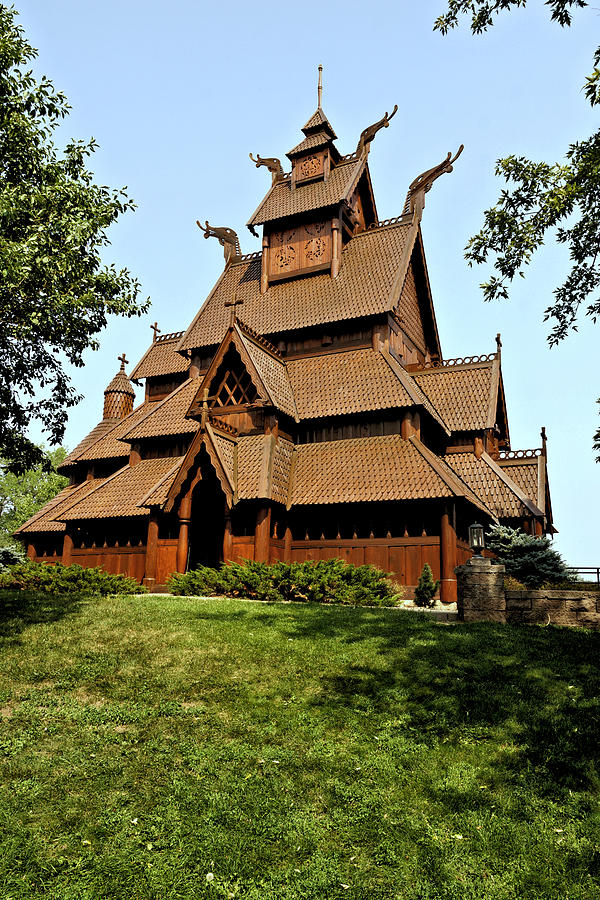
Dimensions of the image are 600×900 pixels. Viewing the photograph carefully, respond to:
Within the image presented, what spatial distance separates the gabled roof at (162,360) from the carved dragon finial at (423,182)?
1306 cm

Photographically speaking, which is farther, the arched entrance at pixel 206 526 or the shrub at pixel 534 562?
the arched entrance at pixel 206 526

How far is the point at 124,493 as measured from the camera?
1038 inches

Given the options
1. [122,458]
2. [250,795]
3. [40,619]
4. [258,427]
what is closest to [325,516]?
[258,427]

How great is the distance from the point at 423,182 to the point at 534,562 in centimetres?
1957

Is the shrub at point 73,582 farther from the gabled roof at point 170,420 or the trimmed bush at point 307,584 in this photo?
the gabled roof at point 170,420

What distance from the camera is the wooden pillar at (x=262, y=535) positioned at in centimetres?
2091

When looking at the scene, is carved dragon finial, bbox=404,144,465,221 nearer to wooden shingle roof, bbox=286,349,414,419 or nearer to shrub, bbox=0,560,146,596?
wooden shingle roof, bbox=286,349,414,419

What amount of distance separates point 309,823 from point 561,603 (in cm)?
889

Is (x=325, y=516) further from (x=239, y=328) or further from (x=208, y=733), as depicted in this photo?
(x=208, y=733)

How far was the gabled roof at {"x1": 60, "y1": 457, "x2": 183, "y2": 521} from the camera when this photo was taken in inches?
1000

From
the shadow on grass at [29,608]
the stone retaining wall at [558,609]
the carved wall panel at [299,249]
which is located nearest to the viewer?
the stone retaining wall at [558,609]

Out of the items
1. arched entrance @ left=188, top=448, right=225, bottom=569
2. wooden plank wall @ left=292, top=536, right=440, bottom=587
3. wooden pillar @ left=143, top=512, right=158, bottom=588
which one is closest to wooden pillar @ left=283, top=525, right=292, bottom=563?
wooden plank wall @ left=292, top=536, right=440, bottom=587

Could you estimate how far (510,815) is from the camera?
20.8ft

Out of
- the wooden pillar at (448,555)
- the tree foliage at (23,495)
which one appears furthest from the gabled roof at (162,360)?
the tree foliage at (23,495)
